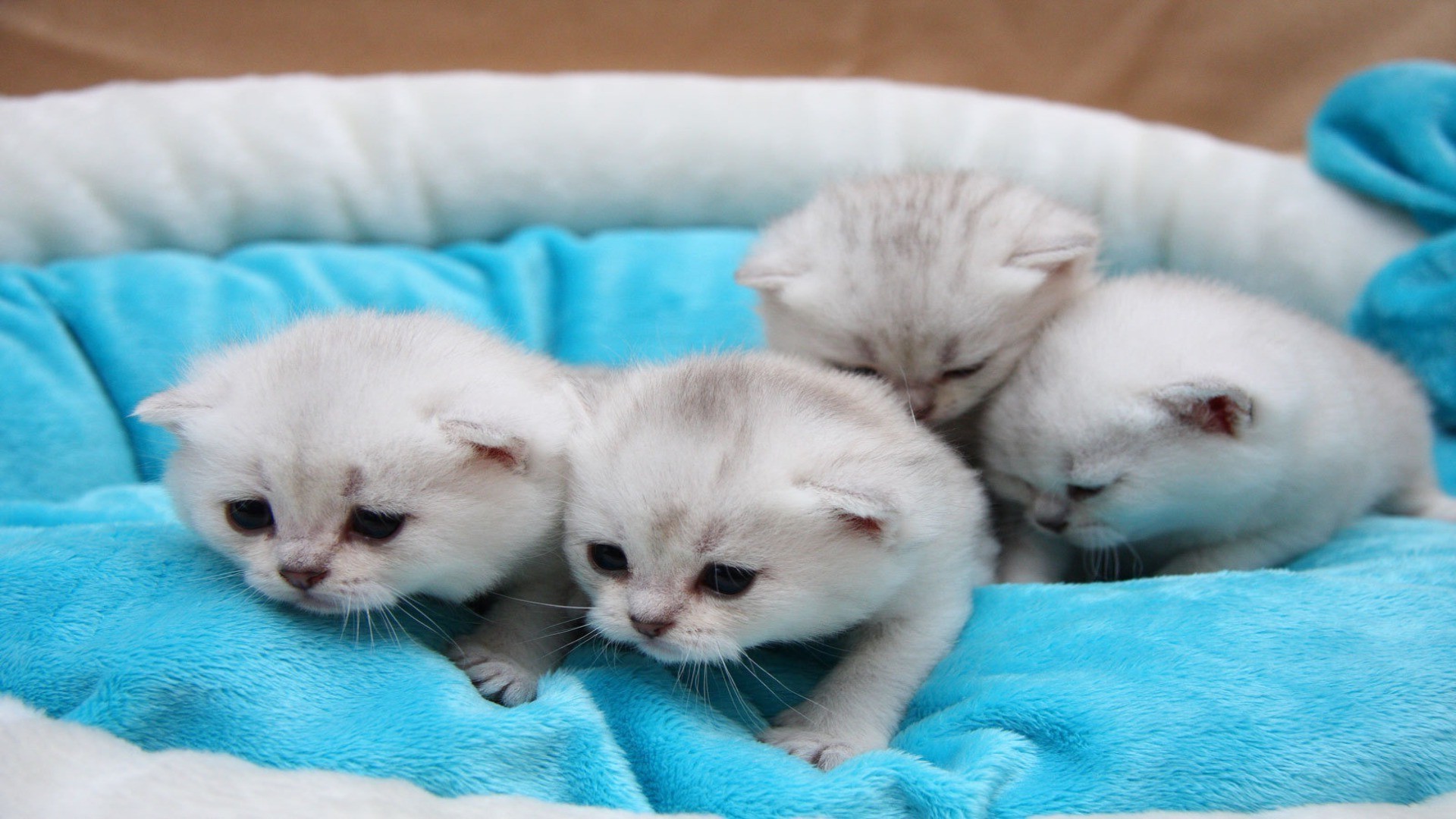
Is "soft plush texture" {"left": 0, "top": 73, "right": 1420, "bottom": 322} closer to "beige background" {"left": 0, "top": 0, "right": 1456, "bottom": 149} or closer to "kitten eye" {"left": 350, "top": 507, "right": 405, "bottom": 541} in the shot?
"beige background" {"left": 0, "top": 0, "right": 1456, "bottom": 149}

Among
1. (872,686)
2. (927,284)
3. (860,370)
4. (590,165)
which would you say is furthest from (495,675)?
(590,165)

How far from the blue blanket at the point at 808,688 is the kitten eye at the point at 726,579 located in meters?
0.22

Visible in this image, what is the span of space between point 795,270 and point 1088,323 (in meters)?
0.65

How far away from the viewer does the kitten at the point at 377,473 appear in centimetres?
156

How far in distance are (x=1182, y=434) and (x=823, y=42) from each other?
8.11 feet

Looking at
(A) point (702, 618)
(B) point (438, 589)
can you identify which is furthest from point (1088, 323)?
→ (B) point (438, 589)

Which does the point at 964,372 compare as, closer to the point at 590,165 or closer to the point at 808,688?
the point at 808,688

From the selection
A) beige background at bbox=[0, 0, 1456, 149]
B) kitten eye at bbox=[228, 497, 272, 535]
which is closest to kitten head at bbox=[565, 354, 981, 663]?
kitten eye at bbox=[228, 497, 272, 535]

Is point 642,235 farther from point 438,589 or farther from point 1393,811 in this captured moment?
point 1393,811

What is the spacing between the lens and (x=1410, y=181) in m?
3.00

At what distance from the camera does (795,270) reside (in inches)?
90.8

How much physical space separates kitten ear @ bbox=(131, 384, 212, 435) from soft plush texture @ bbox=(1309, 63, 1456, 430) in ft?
10.1

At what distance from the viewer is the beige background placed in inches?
139

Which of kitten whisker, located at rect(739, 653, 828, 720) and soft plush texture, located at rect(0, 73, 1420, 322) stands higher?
soft plush texture, located at rect(0, 73, 1420, 322)
